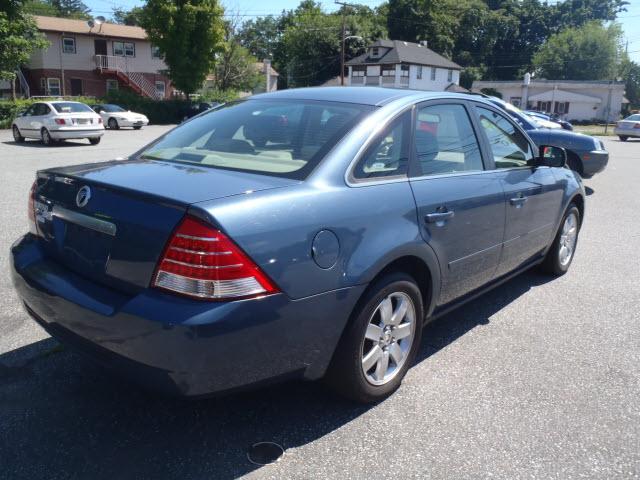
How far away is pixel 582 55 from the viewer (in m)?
82.3

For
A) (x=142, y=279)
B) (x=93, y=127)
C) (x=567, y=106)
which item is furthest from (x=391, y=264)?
(x=567, y=106)

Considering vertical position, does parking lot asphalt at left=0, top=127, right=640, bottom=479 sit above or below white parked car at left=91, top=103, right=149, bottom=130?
below

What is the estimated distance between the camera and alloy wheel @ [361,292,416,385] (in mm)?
3104

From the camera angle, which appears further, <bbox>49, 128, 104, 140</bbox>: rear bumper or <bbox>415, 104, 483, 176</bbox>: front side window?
<bbox>49, 128, 104, 140</bbox>: rear bumper

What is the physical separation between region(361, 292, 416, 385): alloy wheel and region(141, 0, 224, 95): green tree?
36504mm

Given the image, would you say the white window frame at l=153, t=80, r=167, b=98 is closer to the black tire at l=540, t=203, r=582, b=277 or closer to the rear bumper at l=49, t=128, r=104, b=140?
the rear bumper at l=49, t=128, r=104, b=140

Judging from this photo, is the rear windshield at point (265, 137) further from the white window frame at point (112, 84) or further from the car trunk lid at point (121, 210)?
the white window frame at point (112, 84)

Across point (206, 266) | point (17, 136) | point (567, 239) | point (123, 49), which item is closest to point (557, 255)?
point (567, 239)

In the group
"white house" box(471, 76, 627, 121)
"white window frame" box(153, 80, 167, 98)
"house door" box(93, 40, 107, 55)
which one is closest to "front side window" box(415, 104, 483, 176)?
"house door" box(93, 40, 107, 55)

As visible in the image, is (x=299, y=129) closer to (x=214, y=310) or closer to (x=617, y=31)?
(x=214, y=310)

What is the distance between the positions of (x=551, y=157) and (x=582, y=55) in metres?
88.9

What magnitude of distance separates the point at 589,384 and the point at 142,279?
8.93ft

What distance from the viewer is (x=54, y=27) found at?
43.0 metres

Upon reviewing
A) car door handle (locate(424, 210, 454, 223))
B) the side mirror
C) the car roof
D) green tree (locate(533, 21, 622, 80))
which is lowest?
car door handle (locate(424, 210, 454, 223))
